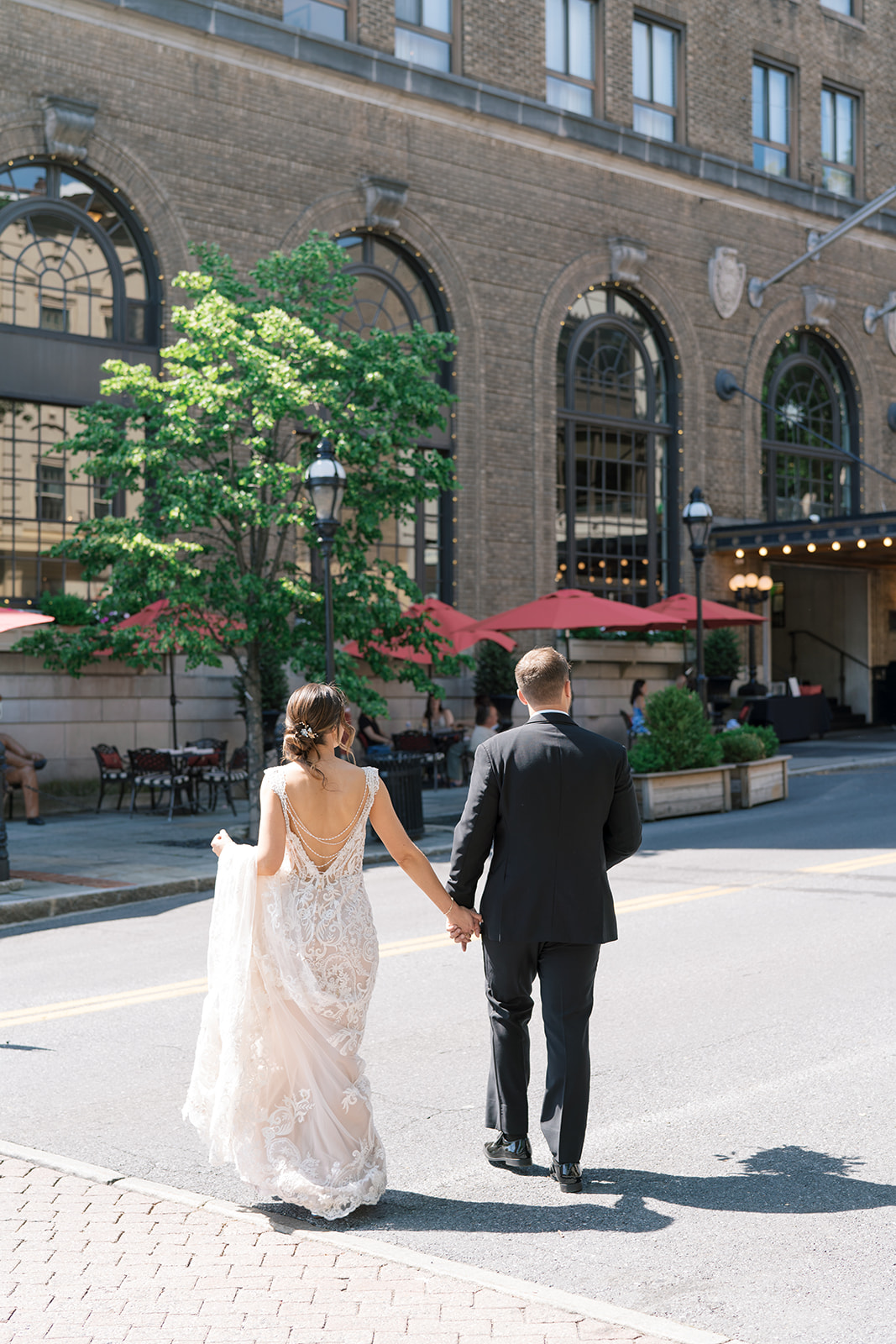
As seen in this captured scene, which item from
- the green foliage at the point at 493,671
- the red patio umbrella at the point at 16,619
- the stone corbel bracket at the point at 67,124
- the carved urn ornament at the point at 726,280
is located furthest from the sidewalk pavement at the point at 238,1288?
the carved urn ornament at the point at 726,280

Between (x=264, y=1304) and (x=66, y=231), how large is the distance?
18.4 meters

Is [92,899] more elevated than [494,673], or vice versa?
[494,673]

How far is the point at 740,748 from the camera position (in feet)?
59.6

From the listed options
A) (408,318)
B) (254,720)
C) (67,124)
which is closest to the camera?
(254,720)

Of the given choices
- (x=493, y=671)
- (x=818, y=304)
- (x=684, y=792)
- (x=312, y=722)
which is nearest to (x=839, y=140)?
(x=818, y=304)

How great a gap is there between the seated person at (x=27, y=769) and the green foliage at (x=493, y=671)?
8741 millimetres

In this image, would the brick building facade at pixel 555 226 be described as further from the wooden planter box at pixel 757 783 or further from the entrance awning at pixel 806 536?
the wooden planter box at pixel 757 783

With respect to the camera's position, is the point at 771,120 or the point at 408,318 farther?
the point at 771,120

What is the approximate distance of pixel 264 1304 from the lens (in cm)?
374

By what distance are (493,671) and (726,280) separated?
10.7 m

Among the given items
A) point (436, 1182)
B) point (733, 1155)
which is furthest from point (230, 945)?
point (733, 1155)

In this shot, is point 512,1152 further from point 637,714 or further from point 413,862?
point 637,714

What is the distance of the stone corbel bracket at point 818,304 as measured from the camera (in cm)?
3017

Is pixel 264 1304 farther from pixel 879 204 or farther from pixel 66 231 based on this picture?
pixel 879 204
